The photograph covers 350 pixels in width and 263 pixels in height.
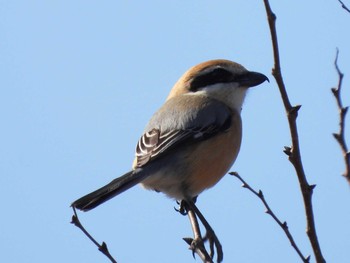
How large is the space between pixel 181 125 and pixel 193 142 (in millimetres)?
173

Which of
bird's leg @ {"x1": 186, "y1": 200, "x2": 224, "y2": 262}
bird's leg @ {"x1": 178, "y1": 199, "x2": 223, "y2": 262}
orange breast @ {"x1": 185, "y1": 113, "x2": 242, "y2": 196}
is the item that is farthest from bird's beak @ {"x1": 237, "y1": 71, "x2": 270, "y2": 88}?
bird's leg @ {"x1": 186, "y1": 200, "x2": 224, "y2": 262}

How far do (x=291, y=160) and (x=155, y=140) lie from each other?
2626 mm

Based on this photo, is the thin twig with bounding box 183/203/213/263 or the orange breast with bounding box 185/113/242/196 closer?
the thin twig with bounding box 183/203/213/263

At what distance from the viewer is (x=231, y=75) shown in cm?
572

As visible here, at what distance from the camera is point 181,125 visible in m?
5.04

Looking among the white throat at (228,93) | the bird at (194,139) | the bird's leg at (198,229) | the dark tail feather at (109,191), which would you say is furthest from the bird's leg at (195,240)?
the white throat at (228,93)

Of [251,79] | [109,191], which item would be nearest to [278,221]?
[109,191]

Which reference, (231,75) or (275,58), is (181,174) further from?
(275,58)

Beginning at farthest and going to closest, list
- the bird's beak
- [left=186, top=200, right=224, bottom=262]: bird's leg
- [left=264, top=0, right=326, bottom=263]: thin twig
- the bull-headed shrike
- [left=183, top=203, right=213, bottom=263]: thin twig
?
the bird's beak
the bull-headed shrike
[left=186, top=200, right=224, bottom=262]: bird's leg
[left=183, top=203, right=213, bottom=263]: thin twig
[left=264, top=0, right=326, bottom=263]: thin twig

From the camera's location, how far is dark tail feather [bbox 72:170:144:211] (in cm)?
410

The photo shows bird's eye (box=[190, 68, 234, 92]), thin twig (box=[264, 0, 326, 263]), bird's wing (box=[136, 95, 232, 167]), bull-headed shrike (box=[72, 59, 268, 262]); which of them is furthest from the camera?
bird's eye (box=[190, 68, 234, 92])

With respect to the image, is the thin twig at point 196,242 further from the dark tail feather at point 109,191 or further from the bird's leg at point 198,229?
the dark tail feather at point 109,191

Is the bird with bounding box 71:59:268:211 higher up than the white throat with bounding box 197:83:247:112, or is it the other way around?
the white throat with bounding box 197:83:247:112

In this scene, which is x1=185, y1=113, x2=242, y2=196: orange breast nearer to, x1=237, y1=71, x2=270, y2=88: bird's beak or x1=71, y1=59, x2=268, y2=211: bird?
x1=71, y1=59, x2=268, y2=211: bird
